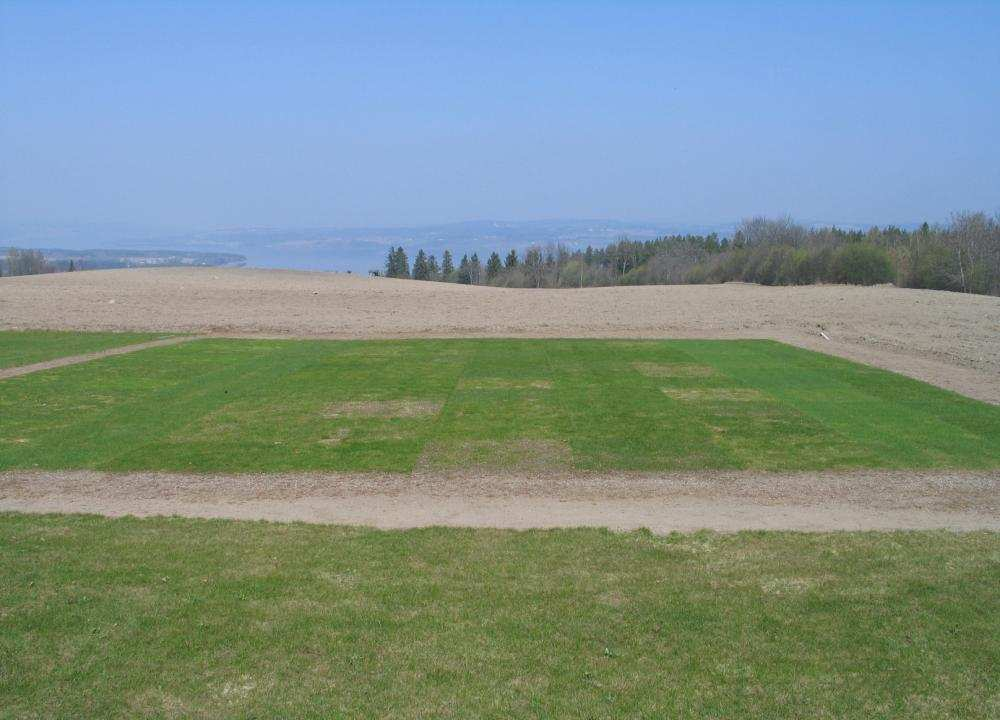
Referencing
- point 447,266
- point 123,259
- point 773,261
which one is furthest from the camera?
point 123,259

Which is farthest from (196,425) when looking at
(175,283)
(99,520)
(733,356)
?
(175,283)

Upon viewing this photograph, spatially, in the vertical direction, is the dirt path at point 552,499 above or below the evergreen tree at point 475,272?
below

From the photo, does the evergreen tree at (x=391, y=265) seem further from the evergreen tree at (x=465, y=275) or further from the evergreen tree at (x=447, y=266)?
the evergreen tree at (x=465, y=275)

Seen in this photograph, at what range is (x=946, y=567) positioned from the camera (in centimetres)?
949

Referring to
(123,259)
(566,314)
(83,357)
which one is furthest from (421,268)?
(83,357)

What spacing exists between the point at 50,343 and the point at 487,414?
62.0ft

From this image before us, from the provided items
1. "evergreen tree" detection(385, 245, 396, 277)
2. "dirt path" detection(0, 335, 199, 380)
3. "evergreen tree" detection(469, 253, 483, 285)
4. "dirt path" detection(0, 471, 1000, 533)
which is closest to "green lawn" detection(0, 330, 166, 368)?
"dirt path" detection(0, 335, 199, 380)

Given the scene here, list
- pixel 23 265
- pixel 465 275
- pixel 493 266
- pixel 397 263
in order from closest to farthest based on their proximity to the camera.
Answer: pixel 23 265
pixel 493 266
pixel 465 275
pixel 397 263

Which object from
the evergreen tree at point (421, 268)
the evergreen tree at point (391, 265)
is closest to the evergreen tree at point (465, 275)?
the evergreen tree at point (421, 268)

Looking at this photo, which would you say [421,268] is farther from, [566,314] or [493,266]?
[566,314]

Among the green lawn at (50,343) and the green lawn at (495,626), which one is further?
the green lawn at (50,343)

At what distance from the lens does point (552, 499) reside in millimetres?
13391

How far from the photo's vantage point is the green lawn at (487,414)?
610 inches

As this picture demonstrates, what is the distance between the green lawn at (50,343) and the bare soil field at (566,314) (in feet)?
6.45
